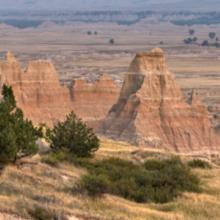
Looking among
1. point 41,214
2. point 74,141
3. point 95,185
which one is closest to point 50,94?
point 74,141

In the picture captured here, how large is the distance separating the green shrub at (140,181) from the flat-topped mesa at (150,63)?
2752cm

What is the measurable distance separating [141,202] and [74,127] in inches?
Result: 307

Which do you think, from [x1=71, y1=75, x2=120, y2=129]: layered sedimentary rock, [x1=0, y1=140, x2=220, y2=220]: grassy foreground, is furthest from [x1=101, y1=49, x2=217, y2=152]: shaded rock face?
[x1=0, y1=140, x2=220, y2=220]: grassy foreground

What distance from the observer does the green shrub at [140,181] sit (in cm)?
1964

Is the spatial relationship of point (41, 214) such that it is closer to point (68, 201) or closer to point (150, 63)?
point (68, 201)

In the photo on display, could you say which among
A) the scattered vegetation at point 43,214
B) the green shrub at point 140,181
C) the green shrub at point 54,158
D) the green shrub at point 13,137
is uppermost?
the green shrub at point 13,137

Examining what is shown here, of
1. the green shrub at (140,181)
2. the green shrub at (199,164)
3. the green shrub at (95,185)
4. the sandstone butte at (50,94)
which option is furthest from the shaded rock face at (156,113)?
the green shrub at (95,185)

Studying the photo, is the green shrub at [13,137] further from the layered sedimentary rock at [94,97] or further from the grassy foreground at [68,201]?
the layered sedimentary rock at [94,97]

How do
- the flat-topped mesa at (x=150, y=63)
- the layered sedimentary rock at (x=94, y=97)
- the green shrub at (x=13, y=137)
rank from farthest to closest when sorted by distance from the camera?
the layered sedimentary rock at (x=94, y=97)
the flat-topped mesa at (x=150, y=63)
the green shrub at (x=13, y=137)

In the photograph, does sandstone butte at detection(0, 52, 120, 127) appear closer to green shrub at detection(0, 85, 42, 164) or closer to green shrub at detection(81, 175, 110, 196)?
green shrub at detection(0, 85, 42, 164)

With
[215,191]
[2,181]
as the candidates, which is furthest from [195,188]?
[2,181]

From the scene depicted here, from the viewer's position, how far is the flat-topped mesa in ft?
169

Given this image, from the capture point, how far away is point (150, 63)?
170ft

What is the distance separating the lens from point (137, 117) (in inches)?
1973
